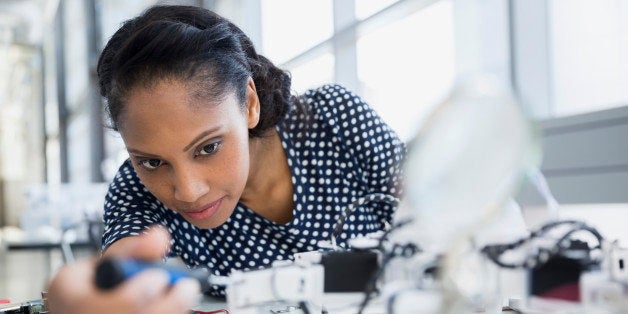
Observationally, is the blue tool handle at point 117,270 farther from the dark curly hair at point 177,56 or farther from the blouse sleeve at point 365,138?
the blouse sleeve at point 365,138

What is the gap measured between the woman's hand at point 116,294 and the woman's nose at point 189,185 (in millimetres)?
347

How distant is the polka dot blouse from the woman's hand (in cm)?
60

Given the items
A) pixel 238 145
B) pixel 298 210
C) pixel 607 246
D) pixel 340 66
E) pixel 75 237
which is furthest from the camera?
pixel 75 237

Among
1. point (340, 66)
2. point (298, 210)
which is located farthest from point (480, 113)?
point (340, 66)

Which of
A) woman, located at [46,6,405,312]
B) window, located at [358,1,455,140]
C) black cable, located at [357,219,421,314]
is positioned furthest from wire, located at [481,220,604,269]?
window, located at [358,1,455,140]

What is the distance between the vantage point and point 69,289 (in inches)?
12.8

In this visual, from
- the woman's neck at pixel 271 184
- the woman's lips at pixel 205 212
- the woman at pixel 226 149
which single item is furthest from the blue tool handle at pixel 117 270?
the woman's neck at pixel 271 184

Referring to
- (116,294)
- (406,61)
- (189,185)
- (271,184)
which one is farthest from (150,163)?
(406,61)

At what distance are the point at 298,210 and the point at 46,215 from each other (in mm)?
2588

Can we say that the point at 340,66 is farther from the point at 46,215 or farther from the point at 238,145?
the point at 46,215

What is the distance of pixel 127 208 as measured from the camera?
87 cm

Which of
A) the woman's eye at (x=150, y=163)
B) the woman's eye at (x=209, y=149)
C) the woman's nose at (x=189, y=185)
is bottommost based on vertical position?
the woman's nose at (x=189, y=185)

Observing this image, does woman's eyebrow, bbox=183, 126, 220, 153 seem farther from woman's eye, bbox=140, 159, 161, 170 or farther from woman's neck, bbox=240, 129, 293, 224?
woman's neck, bbox=240, 129, 293, 224

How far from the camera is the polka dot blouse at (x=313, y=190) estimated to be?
0.97 metres
